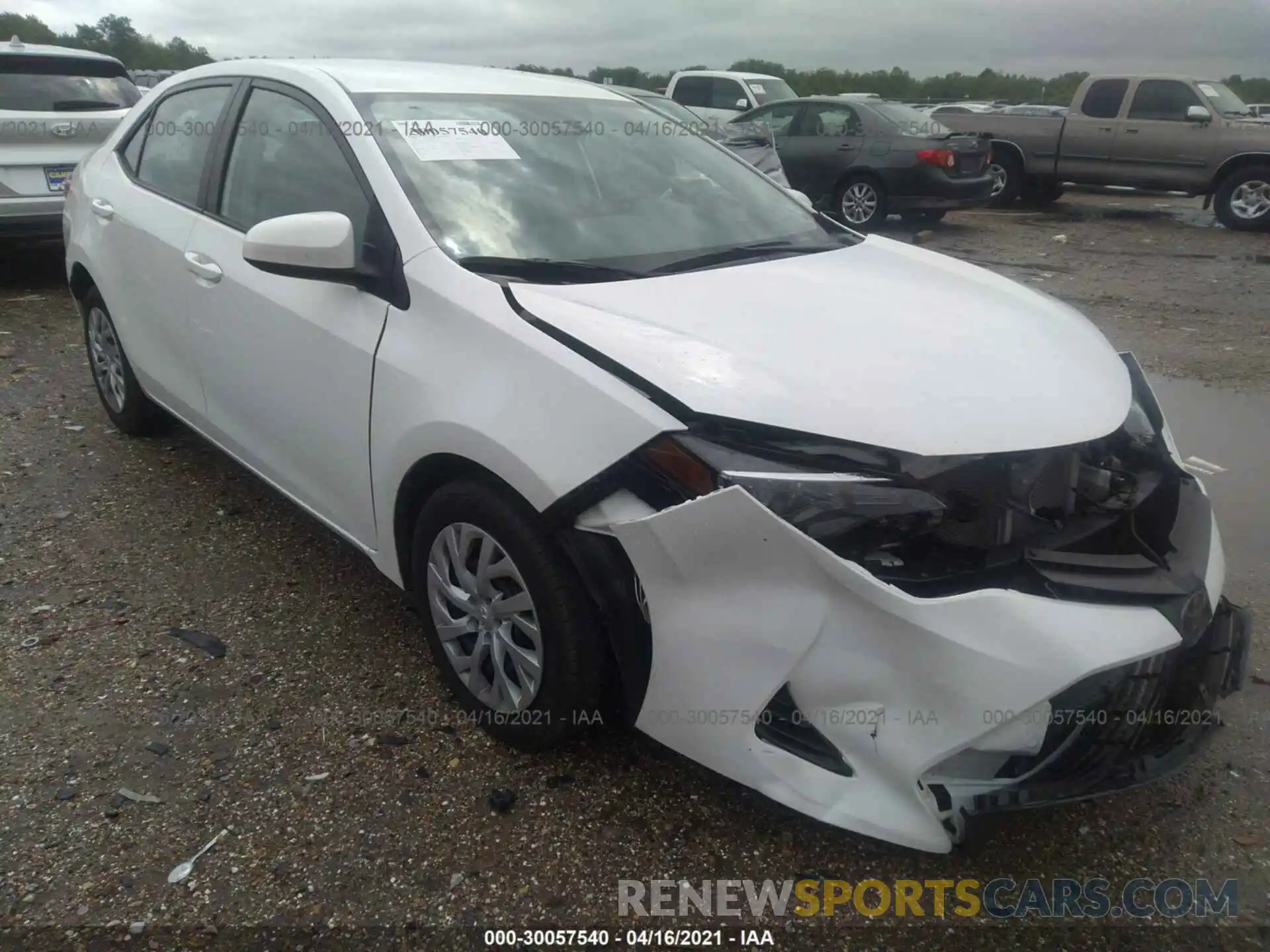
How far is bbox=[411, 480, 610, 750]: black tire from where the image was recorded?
211 cm

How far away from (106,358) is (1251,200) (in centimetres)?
1226

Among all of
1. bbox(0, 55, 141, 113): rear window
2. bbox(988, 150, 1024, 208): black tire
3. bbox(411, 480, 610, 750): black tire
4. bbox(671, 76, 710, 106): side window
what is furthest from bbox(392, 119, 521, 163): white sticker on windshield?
bbox(988, 150, 1024, 208): black tire

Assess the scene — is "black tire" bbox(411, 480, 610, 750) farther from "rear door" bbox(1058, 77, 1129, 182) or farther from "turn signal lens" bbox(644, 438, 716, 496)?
"rear door" bbox(1058, 77, 1129, 182)

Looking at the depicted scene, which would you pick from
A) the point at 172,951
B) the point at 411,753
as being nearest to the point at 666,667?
the point at 411,753

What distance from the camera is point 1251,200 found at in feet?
37.0

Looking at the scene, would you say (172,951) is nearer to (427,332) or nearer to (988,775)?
(427,332)

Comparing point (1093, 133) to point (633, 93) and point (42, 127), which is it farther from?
point (42, 127)

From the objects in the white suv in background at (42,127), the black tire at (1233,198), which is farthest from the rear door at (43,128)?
the black tire at (1233,198)

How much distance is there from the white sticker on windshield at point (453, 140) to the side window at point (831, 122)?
30.2 feet

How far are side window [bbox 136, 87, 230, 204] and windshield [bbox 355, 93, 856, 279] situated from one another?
0.96 metres

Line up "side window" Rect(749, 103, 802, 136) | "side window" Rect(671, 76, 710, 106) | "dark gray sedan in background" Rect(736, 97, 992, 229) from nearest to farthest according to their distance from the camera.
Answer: "dark gray sedan in background" Rect(736, 97, 992, 229)
"side window" Rect(749, 103, 802, 136)
"side window" Rect(671, 76, 710, 106)

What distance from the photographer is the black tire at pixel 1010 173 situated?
13.0m

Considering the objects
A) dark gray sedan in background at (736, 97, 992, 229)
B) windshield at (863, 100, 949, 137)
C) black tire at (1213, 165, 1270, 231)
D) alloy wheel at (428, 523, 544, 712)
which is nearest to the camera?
alloy wheel at (428, 523, 544, 712)

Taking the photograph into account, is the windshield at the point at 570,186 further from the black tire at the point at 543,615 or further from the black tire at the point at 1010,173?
the black tire at the point at 1010,173
